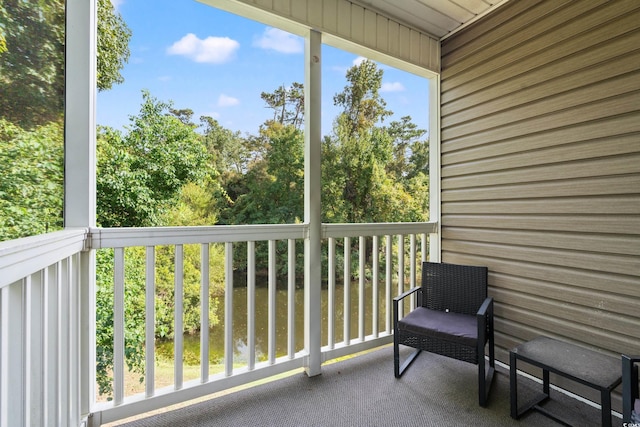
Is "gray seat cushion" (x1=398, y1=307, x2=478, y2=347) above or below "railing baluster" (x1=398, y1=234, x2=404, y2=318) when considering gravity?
below

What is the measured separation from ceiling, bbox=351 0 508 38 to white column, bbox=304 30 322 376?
25.3 inches

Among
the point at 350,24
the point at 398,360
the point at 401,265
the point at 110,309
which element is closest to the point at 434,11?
the point at 350,24

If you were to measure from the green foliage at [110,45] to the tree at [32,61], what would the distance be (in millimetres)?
1432

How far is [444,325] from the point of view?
205 cm

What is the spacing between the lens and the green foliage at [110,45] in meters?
2.69

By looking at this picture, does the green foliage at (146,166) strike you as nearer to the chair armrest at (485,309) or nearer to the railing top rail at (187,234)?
the railing top rail at (187,234)

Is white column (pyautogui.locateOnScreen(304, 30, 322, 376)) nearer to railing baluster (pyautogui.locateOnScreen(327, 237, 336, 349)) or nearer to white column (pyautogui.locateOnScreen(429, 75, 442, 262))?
railing baluster (pyautogui.locateOnScreen(327, 237, 336, 349))

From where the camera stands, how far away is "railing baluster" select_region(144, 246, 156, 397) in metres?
1.74

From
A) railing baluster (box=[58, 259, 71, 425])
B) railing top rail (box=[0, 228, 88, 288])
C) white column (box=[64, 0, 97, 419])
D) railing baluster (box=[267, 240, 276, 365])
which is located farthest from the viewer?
railing baluster (box=[267, 240, 276, 365])

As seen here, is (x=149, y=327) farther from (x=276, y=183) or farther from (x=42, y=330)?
(x=276, y=183)

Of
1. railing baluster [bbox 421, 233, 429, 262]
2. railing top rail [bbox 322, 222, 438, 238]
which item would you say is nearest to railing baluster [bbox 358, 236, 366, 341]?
railing top rail [bbox 322, 222, 438, 238]

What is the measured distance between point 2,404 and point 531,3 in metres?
3.31

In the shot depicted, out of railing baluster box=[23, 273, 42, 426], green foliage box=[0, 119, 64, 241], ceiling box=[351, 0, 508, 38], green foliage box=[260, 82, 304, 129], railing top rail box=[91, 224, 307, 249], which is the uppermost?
ceiling box=[351, 0, 508, 38]

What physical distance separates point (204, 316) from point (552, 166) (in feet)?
8.28
